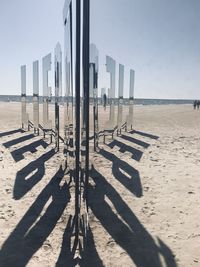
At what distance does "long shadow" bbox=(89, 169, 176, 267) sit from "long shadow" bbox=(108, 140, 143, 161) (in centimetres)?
408

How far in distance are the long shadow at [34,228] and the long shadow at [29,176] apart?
0.41 metres

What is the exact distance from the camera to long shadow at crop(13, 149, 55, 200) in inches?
265

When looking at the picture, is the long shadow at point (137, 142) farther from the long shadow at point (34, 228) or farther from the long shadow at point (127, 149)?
the long shadow at point (34, 228)

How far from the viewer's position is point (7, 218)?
17.1 feet

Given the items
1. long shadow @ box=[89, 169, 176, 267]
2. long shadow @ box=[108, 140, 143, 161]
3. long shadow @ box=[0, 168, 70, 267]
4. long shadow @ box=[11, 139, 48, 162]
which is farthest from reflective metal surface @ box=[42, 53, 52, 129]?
long shadow @ box=[89, 169, 176, 267]

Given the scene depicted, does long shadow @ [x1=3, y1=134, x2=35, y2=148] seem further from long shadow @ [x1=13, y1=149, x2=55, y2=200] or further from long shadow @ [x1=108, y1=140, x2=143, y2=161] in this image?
long shadow @ [x1=108, y1=140, x2=143, y2=161]

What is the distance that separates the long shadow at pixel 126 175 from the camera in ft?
23.3

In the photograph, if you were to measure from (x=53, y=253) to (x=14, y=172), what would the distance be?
454 centimetres

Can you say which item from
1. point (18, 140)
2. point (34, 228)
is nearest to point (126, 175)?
point (34, 228)

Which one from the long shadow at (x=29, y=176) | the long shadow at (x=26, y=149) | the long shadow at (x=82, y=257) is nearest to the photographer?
the long shadow at (x=82, y=257)

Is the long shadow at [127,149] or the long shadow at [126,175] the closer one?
the long shadow at [126,175]

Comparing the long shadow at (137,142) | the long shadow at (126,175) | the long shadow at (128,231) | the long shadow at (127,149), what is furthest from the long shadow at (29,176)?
the long shadow at (137,142)

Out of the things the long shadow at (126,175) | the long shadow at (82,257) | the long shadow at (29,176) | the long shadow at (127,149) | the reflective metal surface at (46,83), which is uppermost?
the reflective metal surface at (46,83)

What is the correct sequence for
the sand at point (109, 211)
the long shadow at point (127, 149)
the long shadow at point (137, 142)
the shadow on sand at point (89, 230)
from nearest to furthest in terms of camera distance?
the shadow on sand at point (89, 230)
the sand at point (109, 211)
the long shadow at point (127, 149)
the long shadow at point (137, 142)
